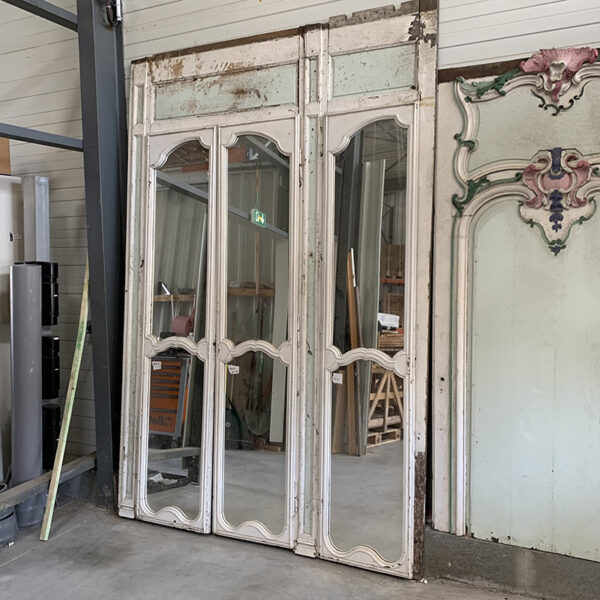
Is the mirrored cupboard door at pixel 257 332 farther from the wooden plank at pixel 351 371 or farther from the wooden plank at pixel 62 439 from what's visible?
the wooden plank at pixel 62 439

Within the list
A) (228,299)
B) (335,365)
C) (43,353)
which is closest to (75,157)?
(43,353)

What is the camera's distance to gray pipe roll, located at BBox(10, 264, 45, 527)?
3020 millimetres

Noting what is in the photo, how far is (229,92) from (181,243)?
0.84m

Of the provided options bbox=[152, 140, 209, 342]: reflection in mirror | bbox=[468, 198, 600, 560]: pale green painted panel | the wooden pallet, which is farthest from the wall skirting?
bbox=[152, 140, 209, 342]: reflection in mirror

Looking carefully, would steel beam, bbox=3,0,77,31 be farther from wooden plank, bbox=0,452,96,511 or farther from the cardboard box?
wooden plank, bbox=0,452,96,511

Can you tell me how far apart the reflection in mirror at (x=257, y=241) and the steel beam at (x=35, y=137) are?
35.9 inches

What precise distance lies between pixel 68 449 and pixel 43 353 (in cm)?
75

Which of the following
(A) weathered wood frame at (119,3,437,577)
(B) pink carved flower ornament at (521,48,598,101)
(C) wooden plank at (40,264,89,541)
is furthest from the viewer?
(C) wooden plank at (40,264,89,541)

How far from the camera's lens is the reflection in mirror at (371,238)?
2.47 m

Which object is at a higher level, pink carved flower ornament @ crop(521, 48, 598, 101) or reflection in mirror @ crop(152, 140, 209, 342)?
pink carved flower ornament @ crop(521, 48, 598, 101)

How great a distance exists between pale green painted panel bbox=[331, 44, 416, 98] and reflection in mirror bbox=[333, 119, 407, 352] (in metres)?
0.18

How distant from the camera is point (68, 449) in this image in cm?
349

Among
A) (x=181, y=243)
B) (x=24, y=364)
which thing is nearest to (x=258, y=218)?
(x=181, y=243)

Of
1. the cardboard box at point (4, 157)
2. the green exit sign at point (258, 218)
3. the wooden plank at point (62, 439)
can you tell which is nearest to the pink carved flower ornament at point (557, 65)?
the green exit sign at point (258, 218)
